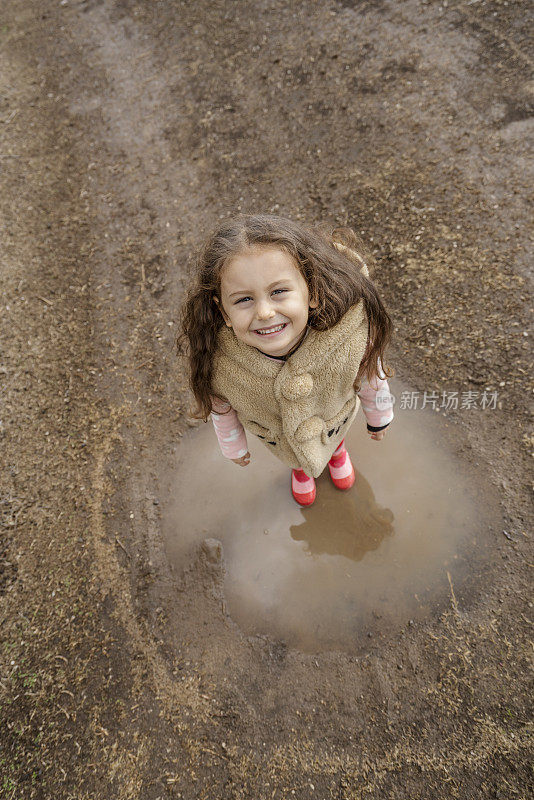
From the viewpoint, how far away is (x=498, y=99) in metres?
3.85

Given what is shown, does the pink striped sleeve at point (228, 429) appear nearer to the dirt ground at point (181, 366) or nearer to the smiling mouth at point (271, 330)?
the smiling mouth at point (271, 330)

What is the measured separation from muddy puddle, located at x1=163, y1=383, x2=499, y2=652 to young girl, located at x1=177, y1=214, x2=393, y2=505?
0.69 meters

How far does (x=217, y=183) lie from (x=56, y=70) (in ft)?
8.52

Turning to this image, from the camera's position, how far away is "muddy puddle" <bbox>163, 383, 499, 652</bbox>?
2590 mm

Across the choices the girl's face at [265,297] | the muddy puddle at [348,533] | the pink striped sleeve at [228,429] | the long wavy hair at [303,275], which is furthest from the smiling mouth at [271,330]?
the muddy puddle at [348,533]

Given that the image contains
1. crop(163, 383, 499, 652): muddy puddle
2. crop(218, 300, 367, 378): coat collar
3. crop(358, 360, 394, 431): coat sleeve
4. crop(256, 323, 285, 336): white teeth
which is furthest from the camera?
crop(163, 383, 499, 652): muddy puddle

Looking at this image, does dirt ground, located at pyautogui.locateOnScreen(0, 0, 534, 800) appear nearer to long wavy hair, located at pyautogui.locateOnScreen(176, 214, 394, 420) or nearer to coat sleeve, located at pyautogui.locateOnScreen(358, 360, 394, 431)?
coat sleeve, located at pyautogui.locateOnScreen(358, 360, 394, 431)

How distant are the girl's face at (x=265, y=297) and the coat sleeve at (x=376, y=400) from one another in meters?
0.54

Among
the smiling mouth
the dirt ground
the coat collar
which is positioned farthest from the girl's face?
the dirt ground

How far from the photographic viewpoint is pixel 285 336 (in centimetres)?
167

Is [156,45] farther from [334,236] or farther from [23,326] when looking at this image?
[334,236]

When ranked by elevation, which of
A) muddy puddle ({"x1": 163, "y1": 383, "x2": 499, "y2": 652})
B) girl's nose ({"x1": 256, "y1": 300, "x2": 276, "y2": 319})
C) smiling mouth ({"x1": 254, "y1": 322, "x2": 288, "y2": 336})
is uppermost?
girl's nose ({"x1": 256, "y1": 300, "x2": 276, "y2": 319})

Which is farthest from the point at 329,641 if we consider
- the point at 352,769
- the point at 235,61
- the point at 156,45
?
the point at 156,45

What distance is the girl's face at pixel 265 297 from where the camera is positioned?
1554mm
